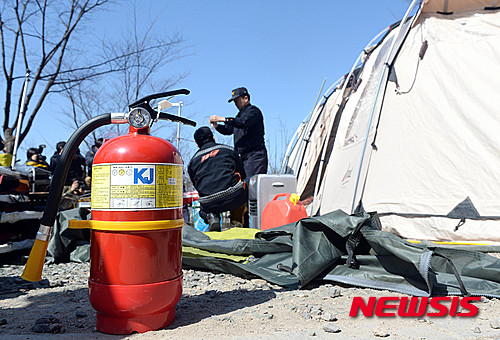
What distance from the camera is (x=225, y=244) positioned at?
3.21 metres

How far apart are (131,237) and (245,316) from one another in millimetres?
679

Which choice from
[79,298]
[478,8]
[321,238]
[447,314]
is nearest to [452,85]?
[478,8]

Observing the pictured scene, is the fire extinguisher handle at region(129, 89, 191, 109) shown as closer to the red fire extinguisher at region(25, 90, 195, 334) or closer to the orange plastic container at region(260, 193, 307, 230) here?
the red fire extinguisher at region(25, 90, 195, 334)

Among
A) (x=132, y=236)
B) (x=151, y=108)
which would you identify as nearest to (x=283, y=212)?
(x=151, y=108)

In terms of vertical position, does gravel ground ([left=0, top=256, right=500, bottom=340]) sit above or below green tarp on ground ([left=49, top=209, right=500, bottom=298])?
below

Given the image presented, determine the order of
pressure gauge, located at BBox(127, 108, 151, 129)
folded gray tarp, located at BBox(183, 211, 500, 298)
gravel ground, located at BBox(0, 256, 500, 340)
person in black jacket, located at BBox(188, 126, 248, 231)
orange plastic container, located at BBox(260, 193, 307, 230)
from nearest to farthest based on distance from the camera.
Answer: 1. gravel ground, located at BBox(0, 256, 500, 340)
2. pressure gauge, located at BBox(127, 108, 151, 129)
3. folded gray tarp, located at BBox(183, 211, 500, 298)
4. orange plastic container, located at BBox(260, 193, 307, 230)
5. person in black jacket, located at BBox(188, 126, 248, 231)

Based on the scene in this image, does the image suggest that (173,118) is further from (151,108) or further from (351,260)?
(351,260)

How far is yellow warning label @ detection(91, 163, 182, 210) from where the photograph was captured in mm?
1840

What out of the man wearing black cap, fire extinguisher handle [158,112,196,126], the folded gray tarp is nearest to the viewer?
fire extinguisher handle [158,112,196,126]

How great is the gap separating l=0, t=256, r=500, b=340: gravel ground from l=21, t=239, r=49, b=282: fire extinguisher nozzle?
209mm

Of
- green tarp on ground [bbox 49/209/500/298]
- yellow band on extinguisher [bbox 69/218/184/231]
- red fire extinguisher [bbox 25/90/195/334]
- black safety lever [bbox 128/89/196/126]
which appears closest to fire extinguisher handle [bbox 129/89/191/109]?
black safety lever [bbox 128/89/196/126]

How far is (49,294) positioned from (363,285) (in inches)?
77.0

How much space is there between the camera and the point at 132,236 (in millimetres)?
1855

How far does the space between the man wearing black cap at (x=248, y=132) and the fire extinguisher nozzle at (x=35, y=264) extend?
363 cm
